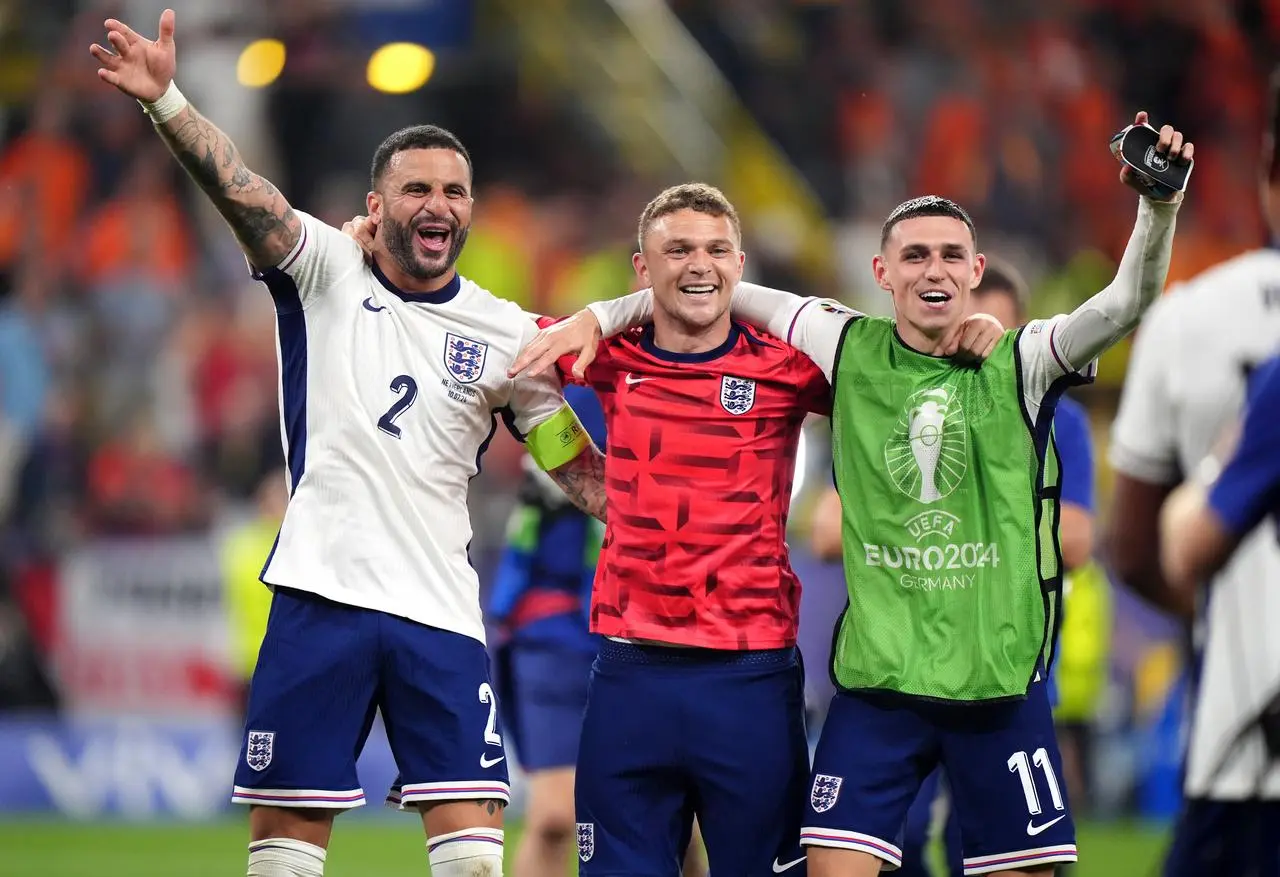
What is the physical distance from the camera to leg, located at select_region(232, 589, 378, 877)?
512 centimetres

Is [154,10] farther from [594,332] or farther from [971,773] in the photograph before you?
[971,773]

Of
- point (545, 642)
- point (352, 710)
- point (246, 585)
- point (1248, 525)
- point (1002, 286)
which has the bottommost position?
point (1248, 525)

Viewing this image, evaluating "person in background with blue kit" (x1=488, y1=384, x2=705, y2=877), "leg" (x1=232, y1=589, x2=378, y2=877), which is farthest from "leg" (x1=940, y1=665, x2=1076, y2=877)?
"person in background with blue kit" (x1=488, y1=384, x2=705, y2=877)

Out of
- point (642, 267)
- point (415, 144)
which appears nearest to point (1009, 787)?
point (642, 267)

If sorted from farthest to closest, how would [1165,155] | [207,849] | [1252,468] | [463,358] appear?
1. [207,849]
2. [463,358]
3. [1165,155]
4. [1252,468]

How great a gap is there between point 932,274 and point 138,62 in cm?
220

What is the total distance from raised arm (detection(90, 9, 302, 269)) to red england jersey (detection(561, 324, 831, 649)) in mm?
1048

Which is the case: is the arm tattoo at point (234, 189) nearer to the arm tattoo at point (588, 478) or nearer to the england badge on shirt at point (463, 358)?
the england badge on shirt at point (463, 358)

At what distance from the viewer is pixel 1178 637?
12.0 meters

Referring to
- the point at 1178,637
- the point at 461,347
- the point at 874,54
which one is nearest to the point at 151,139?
the point at 874,54

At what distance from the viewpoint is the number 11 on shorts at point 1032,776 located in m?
5.04

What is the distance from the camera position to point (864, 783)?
5004 mm

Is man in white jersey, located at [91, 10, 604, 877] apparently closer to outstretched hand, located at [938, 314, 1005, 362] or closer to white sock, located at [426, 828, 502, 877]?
white sock, located at [426, 828, 502, 877]

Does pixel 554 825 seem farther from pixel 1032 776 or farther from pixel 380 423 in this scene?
pixel 1032 776
